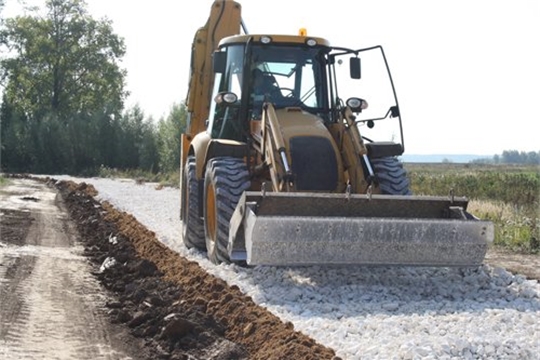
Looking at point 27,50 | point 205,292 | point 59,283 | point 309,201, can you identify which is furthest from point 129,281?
point 27,50

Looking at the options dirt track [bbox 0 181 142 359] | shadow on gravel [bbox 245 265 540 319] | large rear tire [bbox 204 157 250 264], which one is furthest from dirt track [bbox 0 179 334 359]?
shadow on gravel [bbox 245 265 540 319]

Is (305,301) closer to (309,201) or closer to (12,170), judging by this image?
(309,201)

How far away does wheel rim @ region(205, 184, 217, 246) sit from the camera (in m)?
9.95

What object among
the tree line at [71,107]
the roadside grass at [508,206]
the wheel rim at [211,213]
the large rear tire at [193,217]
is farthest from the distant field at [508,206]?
the tree line at [71,107]

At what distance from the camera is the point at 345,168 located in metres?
9.70

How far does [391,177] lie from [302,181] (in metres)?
1.16

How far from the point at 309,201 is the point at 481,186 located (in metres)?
17.6

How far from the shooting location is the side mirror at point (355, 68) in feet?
32.6

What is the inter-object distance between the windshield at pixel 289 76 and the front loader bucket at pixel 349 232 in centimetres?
201

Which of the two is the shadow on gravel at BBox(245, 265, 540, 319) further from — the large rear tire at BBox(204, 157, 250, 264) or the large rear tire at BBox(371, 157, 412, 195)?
the large rear tire at BBox(371, 157, 412, 195)

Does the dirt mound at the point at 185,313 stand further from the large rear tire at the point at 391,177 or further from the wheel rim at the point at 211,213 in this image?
the large rear tire at the point at 391,177

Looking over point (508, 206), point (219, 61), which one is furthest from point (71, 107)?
point (219, 61)

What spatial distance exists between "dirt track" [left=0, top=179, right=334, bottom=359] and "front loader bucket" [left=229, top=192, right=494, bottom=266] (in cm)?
62

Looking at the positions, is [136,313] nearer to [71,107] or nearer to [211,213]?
[211,213]
